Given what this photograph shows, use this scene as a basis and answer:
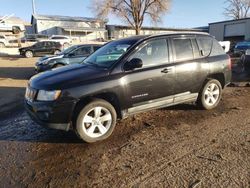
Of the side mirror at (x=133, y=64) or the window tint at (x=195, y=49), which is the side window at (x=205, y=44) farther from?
the side mirror at (x=133, y=64)

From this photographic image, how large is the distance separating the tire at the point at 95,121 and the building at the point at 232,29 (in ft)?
146

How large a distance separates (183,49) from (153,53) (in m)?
0.80

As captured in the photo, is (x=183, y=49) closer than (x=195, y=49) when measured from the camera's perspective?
Yes

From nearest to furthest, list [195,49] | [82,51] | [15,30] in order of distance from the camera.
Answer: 1. [195,49]
2. [82,51]
3. [15,30]

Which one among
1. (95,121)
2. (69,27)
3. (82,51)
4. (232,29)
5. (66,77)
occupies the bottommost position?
(95,121)

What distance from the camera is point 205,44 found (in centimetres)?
593

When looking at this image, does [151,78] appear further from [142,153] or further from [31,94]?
[31,94]

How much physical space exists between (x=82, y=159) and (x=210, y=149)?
6.39 feet

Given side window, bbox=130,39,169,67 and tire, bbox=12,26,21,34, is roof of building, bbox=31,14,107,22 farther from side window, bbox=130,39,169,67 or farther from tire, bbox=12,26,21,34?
side window, bbox=130,39,169,67

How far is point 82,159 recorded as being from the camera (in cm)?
389

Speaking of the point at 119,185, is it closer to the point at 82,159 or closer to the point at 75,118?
the point at 82,159

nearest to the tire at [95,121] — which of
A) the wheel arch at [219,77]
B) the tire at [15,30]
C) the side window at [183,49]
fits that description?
the side window at [183,49]

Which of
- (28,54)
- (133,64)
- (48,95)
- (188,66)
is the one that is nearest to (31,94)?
(48,95)

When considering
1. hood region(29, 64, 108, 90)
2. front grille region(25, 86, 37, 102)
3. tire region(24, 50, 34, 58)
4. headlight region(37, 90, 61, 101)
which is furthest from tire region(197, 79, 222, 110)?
tire region(24, 50, 34, 58)
